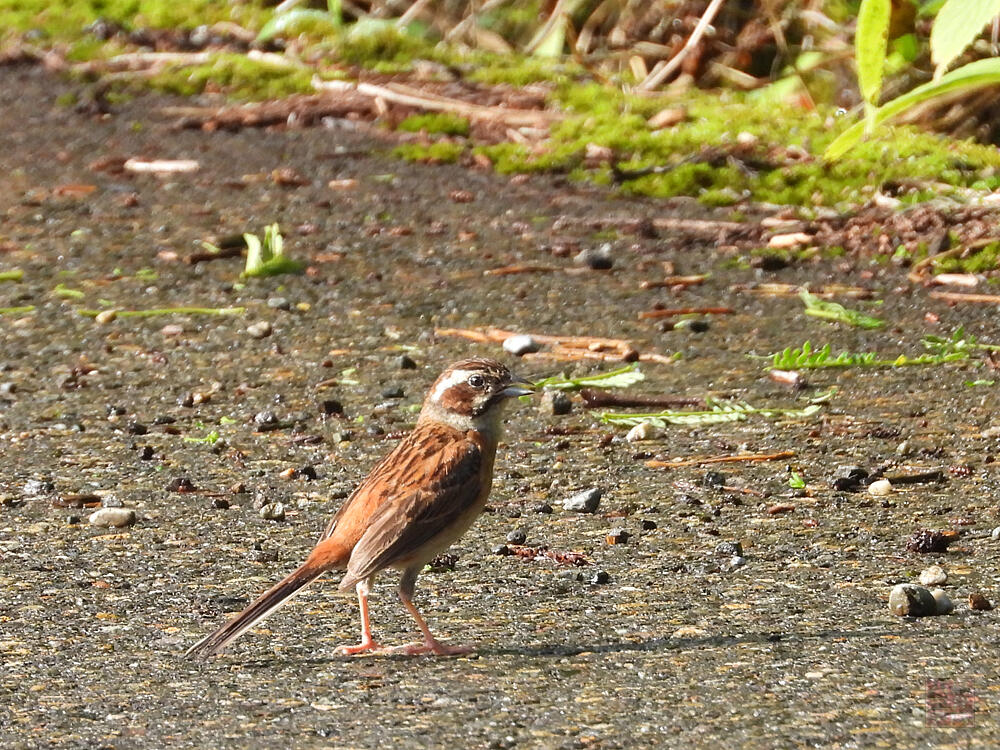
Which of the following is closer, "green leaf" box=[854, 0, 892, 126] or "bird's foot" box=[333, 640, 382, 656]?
"green leaf" box=[854, 0, 892, 126]

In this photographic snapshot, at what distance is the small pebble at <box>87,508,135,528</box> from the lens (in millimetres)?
5840

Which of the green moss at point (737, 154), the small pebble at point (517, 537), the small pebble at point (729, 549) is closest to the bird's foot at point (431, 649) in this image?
the small pebble at point (517, 537)

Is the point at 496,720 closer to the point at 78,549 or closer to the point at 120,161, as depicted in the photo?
the point at 78,549

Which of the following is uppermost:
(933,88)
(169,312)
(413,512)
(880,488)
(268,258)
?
(933,88)

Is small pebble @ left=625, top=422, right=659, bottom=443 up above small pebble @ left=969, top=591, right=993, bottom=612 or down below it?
below

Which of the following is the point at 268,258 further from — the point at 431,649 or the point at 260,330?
the point at 431,649

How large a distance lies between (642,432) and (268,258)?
2.92 metres

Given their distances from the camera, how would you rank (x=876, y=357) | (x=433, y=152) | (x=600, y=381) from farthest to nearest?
(x=433, y=152)
(x=876, y=357)
(x=600, y=381)

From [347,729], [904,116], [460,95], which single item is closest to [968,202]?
[904,116]

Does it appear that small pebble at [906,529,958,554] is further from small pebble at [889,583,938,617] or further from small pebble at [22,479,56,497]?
small pebble at [22,479,56,497]

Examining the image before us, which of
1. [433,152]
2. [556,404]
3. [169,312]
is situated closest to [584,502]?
[556,404]

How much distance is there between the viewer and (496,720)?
407 centimetres

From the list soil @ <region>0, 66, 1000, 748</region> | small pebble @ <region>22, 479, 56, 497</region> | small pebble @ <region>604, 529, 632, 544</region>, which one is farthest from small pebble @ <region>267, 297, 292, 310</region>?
small pebble @ <region>604, 529, 632, 544</region>

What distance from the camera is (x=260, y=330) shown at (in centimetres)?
805
